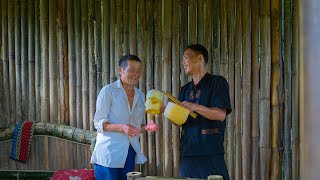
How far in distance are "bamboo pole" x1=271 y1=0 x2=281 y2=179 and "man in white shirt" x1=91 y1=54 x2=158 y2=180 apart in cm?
137

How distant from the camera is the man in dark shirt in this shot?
273cm

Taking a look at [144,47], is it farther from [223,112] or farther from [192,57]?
[223,112]

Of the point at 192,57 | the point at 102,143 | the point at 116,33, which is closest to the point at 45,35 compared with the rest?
the point at 116,33

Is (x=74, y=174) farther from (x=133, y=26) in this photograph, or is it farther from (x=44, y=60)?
(x=133, y=26)

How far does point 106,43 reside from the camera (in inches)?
172

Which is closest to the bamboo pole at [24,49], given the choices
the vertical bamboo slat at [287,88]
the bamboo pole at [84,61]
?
the bamboo pole at [84,61]

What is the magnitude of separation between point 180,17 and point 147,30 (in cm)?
39

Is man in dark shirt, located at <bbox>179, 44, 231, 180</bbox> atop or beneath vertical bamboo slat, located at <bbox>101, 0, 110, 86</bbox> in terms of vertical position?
beneath

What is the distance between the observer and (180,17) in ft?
13.4

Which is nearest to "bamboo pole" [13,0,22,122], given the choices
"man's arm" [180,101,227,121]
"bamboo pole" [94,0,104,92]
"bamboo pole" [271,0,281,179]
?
"bamboo pole" [94,0,104,92]

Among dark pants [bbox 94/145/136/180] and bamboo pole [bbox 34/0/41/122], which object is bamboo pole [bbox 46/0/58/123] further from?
dark pants [bbox 94/145/136/180]

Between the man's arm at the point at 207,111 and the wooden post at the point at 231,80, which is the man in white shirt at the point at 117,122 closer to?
the man's arm at the point at 207,111

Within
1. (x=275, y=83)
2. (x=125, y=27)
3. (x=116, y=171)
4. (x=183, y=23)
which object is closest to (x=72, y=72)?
(x=125, y=27)

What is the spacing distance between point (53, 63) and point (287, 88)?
101 inches
